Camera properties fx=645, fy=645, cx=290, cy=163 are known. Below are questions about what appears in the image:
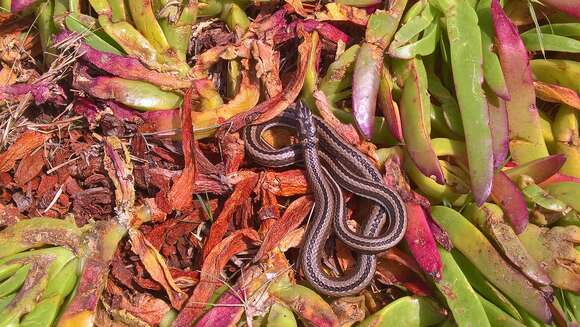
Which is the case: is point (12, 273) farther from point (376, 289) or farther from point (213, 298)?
point (376, 289)

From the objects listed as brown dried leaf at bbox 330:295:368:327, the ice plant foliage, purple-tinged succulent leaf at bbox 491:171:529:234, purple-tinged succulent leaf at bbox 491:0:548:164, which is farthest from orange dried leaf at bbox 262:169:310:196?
purple-tinged succulent leaf at bbox 491:0:548:164

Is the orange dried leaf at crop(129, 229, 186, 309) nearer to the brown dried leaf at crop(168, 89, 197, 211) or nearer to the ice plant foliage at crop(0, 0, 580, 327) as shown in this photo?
the ice plant foliage at crop(0, 0, 580, 327)

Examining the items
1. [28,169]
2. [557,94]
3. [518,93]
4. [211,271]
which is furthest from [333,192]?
[28,169]

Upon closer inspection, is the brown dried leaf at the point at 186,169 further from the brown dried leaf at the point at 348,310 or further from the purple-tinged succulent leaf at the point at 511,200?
the purple-tinged succulent leaf at the point at 511,200

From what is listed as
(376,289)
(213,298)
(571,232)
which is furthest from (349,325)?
(571,232)

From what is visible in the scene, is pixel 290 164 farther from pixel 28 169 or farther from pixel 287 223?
pixel 28 169

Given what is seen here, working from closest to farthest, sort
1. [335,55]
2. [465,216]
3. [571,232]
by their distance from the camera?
[571,232]
[465,216]
[335,55]

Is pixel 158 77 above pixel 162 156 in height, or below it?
above
